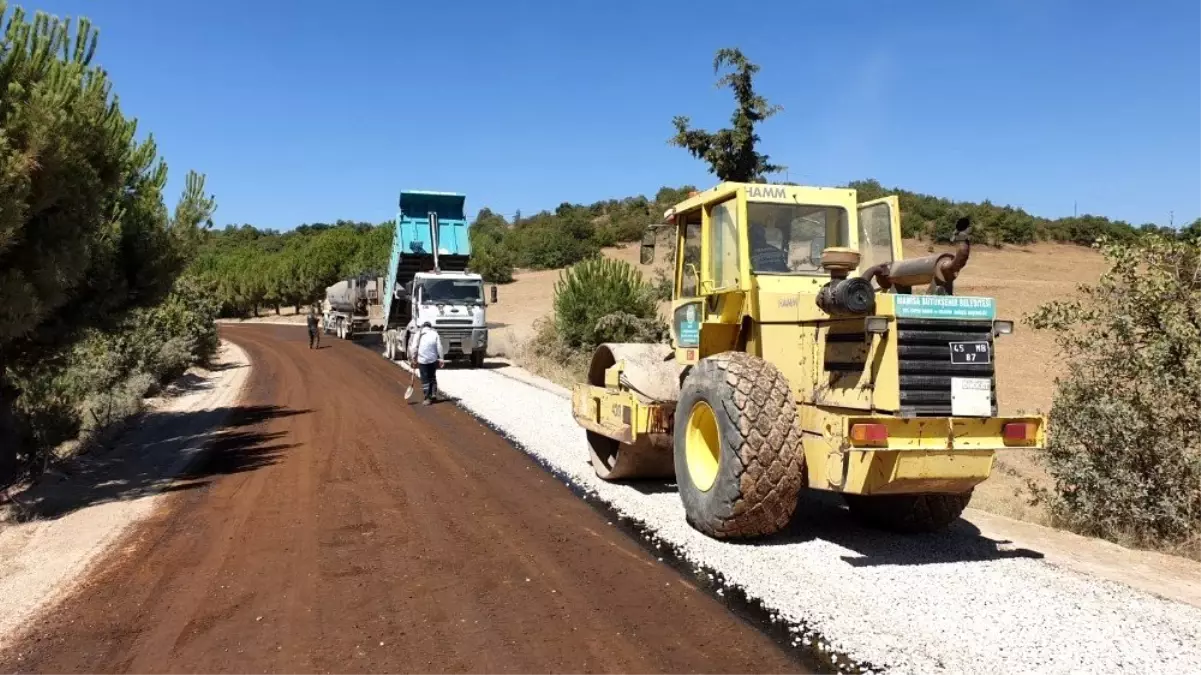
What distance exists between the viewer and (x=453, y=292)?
2359 cm

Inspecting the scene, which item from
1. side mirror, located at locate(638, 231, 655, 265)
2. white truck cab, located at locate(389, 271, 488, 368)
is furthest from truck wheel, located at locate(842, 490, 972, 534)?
white truck cab, located at locate(389, 271, 488, 368)

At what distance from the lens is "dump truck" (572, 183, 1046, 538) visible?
18.3ft

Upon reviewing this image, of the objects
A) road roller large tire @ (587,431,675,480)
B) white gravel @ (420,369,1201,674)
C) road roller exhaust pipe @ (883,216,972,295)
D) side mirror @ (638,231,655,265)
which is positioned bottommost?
white gravel @ (420,369,1201,674)

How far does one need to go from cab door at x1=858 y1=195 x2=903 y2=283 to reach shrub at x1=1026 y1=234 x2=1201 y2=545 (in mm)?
2628

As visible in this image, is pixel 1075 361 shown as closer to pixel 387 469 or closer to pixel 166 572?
pixel 387 469

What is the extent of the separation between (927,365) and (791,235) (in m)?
1.96

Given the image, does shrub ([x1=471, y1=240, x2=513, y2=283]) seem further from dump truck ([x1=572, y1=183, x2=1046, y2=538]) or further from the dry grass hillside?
dump truck ([x1=572, y1=183, x2=1046, y2=538])

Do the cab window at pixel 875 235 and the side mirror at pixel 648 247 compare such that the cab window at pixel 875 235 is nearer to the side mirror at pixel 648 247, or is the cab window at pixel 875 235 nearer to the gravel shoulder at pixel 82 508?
the side mirror at pixel 648 247

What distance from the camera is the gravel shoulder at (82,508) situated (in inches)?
234

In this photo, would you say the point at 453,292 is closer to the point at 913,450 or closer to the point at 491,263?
the point at 913,450

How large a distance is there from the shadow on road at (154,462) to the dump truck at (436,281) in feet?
28.2

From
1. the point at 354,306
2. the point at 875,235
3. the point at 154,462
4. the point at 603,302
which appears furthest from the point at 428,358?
the point at 354,306

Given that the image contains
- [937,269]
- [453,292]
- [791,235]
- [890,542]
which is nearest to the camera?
[937,269]

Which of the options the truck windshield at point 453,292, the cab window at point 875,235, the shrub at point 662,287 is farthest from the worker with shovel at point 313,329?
the cab window at point 875,235
